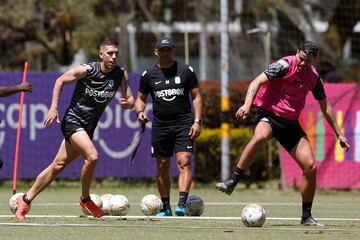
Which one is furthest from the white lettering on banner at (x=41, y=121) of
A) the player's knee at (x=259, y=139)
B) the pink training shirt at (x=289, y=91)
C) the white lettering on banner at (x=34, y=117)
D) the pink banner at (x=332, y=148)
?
the player's knee at (x=259, y=139)

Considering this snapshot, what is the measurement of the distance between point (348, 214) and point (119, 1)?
18.0m

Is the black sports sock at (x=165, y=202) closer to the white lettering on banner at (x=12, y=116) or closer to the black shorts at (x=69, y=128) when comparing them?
the black shorts at (x=69, y=128)

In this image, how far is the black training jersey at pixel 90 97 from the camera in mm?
13617

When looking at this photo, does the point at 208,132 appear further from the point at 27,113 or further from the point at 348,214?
the point at 348,214

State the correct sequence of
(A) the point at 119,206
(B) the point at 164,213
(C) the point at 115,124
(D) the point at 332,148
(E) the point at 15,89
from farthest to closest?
(C) the point at 115,124 → (D) the point at 332,148 → (B) the point at 164,213 → (A) the point at 119,206 → (E) the point at 15,89

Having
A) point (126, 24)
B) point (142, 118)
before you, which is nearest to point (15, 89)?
point (142, 118)

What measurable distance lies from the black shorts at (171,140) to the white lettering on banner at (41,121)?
6.64 m

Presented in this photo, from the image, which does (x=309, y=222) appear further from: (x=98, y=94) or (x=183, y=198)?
(x=98, y=94)

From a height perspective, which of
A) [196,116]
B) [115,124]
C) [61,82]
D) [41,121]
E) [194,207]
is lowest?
[115,124]

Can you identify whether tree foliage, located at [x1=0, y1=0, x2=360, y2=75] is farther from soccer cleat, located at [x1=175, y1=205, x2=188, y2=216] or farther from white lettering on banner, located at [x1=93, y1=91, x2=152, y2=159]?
soccer cleat, located at [x1=175, y1=205, x2=188, y2=216]

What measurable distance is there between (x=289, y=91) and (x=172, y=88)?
2020 millimetres

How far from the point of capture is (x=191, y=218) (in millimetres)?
13562

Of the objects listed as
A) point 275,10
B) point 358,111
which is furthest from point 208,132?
point 275,10

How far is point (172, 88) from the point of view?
14.6 meters
